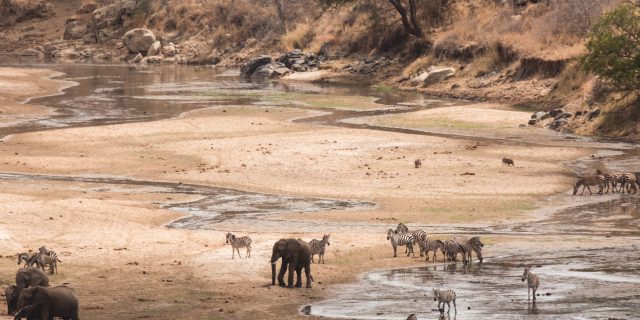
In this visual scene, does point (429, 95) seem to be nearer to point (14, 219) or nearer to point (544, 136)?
point (544, 136)

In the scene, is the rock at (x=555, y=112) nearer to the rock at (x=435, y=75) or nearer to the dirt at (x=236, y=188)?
the dirt at (x=236, y=188)

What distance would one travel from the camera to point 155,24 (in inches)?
4857

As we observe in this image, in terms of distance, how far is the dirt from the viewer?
2359 cm

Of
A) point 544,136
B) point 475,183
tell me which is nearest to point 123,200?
point 475,183

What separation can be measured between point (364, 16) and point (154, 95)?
25779 mm

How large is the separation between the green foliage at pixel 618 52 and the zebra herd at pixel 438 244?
2441 cm

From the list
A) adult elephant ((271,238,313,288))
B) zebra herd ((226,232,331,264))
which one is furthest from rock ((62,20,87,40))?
adult elephant ((271,238,313,288))

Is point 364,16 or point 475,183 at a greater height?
point 364,16

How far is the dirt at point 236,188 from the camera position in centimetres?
2359

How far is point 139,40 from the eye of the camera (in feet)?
385

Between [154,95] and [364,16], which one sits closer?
[154,95]

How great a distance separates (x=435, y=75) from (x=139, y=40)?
155 ft

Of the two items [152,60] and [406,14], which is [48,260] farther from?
[152,60]

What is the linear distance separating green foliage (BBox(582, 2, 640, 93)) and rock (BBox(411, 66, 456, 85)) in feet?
91.5
